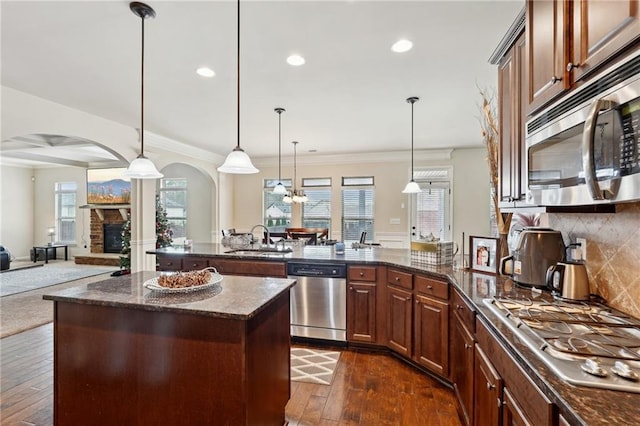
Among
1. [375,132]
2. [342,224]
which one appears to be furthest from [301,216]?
[375,132]

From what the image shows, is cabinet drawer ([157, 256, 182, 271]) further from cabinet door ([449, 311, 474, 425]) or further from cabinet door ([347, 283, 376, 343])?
cabinet door ([449, 311, 474, 425])

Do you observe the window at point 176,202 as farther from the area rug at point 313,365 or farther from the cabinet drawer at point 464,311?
the cabinet drawer at point 464,311

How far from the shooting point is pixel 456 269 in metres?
2.48

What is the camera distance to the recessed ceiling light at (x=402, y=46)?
2560mm

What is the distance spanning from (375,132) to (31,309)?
19.0 ft

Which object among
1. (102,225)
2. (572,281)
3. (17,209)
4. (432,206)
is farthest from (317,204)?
(17,209)

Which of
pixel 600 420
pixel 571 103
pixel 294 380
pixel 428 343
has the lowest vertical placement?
pixel 294 380

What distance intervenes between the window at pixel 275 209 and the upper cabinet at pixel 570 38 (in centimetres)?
656

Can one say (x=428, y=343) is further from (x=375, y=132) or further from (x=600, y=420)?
(x=375, y=132)

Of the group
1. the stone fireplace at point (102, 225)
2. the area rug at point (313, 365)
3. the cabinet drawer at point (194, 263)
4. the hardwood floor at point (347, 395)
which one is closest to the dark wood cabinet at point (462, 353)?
the hardwood floor at point (347, 395)

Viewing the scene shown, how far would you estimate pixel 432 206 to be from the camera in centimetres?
700

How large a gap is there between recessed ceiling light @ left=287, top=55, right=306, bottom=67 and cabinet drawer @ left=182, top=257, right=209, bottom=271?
2.24m

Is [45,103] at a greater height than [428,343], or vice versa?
[45,103]

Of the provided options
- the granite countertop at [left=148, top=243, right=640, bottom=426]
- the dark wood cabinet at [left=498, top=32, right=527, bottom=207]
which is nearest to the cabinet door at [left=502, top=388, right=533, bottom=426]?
the granite countertop at [left=148, top=243, right=640, bottom=426]
